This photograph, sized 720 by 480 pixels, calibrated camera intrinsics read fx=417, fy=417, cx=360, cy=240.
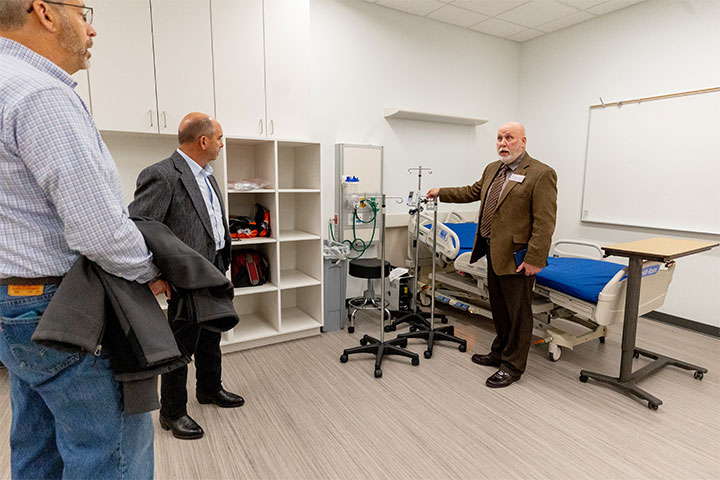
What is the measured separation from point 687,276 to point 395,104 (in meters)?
3.18

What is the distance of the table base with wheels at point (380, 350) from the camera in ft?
9.84

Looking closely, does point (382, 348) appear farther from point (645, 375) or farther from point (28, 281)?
point (28, 281)

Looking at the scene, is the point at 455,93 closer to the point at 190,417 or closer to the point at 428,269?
the point at 428,269

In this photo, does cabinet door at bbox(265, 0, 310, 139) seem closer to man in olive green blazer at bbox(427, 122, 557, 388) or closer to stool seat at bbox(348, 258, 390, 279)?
stool seat at bbox(348, 258, 390, 279)

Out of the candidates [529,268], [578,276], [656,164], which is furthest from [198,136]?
[656,164]

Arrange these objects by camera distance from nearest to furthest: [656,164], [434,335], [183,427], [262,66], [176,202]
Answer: [176,202]
[183,427]
[262,66]
[434,335]
[656,164]

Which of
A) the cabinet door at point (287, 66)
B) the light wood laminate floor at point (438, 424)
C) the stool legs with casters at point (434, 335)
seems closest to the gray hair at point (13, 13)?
the light wood laminate floor at point (438, 424)

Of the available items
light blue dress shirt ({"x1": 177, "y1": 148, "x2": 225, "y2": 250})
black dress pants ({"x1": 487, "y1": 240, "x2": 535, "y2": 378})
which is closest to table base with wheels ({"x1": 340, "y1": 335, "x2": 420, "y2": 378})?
black dress pants ({"x1": 487, "y1": 240, "x2": 535, "y2": 378})

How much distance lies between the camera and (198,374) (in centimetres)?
247

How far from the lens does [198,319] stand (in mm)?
1075

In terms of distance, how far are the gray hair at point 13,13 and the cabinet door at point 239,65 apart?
2172 millimetres

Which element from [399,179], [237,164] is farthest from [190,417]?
[399,179]

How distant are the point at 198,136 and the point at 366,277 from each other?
187 cm

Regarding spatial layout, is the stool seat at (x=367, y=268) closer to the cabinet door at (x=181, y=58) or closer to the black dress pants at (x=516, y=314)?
the black dress pants at (x=516, y=314)
